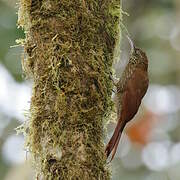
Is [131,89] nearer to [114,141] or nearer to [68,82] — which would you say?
[114,141]

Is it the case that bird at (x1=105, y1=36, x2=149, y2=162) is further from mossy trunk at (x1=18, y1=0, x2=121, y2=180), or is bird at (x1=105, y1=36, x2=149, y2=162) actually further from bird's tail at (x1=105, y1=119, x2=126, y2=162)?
mossy trunk at (x1=18, y1=0, x2=121, y2=180)

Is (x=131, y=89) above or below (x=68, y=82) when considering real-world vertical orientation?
below

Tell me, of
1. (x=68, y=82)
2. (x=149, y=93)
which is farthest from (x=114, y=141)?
(x=149, y=93)

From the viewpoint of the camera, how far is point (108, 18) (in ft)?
8.87

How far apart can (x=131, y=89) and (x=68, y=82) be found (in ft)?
3.11

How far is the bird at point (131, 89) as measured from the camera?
10.1 ft

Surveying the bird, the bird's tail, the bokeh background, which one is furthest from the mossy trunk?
the bokeh background

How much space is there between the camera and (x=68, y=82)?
7.98 feet

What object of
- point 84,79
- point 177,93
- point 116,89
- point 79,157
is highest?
point 84,79

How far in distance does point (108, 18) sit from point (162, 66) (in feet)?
13.8

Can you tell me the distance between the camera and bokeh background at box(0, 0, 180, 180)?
612cm

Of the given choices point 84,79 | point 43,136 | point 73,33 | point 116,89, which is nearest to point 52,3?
point 73,33

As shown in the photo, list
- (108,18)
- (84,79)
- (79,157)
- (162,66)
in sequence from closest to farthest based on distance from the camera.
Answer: (79,157) → (84,79) → (108,18) → (162,66)

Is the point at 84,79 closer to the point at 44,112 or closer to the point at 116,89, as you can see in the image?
the point at 44,112
